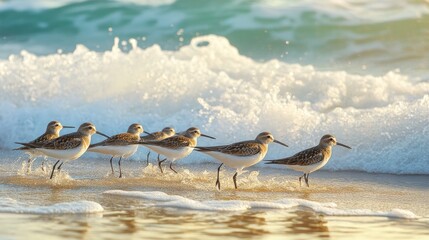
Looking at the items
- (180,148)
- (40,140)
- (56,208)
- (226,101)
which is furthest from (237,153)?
(226,101)

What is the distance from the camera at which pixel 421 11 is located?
22828 millimetres

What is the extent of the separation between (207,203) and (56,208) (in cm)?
165

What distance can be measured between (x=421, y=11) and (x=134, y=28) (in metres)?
7.25

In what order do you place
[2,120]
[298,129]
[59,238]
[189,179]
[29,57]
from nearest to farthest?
[59,238]
[189,179]
[298,129]
[2,120]
[29,57]

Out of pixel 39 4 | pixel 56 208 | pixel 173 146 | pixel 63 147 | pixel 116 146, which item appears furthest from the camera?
pixel 39 4

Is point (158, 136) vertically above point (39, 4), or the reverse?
point (39, 4)

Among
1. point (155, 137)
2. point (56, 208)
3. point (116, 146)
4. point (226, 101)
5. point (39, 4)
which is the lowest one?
point (56, 208)

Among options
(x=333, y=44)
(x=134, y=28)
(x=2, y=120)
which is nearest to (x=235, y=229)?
(x=2, y=120)

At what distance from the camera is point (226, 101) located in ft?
57.8

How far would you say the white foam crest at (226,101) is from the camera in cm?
1520

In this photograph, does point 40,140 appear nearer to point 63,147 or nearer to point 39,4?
point 63,147

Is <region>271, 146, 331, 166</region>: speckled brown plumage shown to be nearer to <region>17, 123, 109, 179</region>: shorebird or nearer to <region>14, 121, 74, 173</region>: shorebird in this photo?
<region>17, 123, 109, 179</region>: shorebird

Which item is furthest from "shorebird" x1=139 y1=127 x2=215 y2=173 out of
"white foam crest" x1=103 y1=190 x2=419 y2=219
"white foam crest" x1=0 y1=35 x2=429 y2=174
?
"white foam crest" x1=0 y1=35 x2=429 y2=174

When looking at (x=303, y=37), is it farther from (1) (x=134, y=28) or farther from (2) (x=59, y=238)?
(2) (x=59, y=238)
